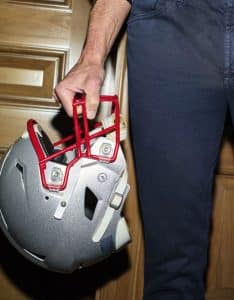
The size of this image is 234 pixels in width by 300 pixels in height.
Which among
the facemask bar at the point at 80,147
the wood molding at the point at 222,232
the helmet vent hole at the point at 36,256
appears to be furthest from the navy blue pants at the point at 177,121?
the wood molding at the point at 222,232

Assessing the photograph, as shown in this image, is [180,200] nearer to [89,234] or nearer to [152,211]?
[152,211]

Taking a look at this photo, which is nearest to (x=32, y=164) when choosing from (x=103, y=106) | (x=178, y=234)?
(x=178, y=234)

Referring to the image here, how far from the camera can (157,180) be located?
31.9 inches

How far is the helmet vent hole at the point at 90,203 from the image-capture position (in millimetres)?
846

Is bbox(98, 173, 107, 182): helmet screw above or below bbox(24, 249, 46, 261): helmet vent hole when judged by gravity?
above

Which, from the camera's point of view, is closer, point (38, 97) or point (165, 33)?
point (165, 33)

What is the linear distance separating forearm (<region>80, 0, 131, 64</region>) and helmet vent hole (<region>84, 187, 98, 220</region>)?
22 centimetres

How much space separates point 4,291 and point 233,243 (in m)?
0.70

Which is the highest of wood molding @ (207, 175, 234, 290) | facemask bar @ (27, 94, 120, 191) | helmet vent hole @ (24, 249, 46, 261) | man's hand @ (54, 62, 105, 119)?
man's hand @ (54, 62, 105, 119)

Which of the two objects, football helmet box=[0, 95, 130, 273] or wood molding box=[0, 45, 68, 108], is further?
wood molding box=[0, 45, 68, 108]

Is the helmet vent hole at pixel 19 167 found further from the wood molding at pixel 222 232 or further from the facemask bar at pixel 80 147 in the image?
the wood molding at pixel 222 232

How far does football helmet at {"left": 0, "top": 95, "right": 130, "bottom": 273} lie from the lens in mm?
800

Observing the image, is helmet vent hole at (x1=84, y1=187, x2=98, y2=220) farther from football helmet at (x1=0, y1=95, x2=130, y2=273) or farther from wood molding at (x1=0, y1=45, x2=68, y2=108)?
wood molding at (x1=0, y1=45, x2=68, y2=108)

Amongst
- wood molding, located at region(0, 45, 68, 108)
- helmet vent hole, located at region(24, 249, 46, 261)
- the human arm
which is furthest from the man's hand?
wood molding, located at region(0, 45, 68, 108)
